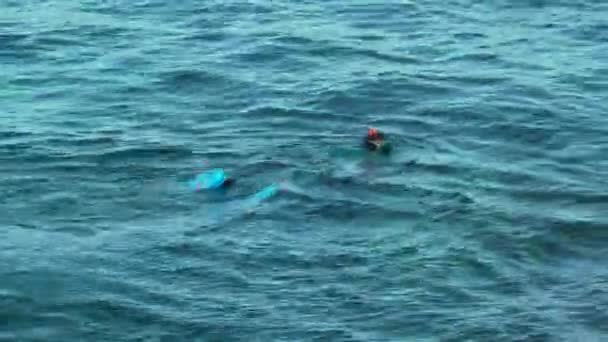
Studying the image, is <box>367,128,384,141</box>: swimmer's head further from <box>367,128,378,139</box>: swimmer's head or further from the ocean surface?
the ocean surface

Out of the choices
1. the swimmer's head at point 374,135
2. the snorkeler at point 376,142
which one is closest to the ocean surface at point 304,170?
the snorkeler at point 376,142

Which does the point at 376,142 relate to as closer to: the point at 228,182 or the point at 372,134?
the point at 372,134

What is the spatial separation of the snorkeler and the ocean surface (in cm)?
28

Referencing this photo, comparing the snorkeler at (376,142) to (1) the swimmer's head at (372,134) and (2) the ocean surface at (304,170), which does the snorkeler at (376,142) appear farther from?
(2) the ocean surface at (304,170)

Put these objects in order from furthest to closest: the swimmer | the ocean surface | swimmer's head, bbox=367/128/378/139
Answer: swimmer's head, bbox=367/128/378/139
the swimmer
the ocean surface

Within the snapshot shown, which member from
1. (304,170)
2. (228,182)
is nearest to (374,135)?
(304,170)

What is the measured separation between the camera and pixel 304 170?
75.5 feet

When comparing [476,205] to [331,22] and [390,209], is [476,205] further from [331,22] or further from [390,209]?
[331,22]

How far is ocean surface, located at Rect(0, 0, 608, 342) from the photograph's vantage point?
18.4m

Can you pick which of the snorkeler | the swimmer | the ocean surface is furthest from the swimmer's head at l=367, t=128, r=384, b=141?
the swimmer

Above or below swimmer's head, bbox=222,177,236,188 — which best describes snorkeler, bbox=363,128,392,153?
above

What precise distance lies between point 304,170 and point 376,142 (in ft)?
5.04

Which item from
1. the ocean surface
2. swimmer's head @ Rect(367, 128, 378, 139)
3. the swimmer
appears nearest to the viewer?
the ocean surface

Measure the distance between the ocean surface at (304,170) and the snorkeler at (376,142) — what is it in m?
0.28
